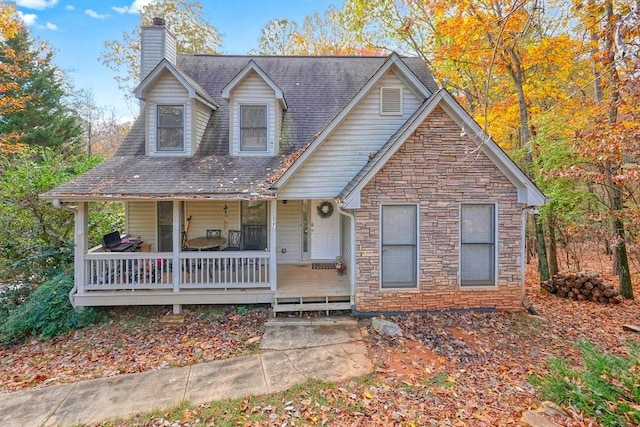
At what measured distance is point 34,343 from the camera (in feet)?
24.0

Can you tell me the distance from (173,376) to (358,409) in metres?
3.18

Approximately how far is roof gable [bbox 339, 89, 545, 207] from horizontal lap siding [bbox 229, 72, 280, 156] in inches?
131

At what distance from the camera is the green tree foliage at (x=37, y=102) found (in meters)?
19.1

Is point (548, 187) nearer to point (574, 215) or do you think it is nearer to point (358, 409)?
point (574, 215)

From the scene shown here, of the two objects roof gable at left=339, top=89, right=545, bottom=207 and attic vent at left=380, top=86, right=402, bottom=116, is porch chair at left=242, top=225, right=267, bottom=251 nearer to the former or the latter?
roof gable at left=339, top=89, right=545, bottom=207

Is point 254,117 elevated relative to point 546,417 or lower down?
elevated

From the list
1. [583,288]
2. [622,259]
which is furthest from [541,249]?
[622,259]

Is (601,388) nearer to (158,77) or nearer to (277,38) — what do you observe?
(158,77)

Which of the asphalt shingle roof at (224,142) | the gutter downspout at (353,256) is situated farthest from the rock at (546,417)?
the asphalt shingle roof at (224,142)

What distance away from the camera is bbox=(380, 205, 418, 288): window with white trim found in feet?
24.7

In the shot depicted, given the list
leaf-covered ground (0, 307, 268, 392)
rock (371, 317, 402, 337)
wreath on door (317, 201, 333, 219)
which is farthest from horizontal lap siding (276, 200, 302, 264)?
rock (371, 317, 402, 337)

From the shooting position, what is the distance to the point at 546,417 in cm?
390

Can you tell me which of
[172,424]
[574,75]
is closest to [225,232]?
[172,424]

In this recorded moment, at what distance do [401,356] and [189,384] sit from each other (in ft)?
11.9
